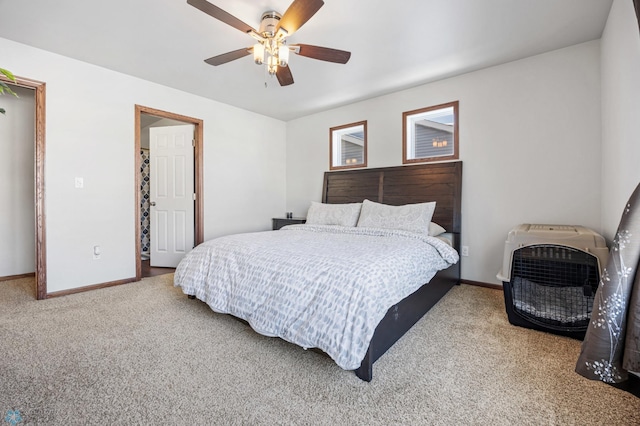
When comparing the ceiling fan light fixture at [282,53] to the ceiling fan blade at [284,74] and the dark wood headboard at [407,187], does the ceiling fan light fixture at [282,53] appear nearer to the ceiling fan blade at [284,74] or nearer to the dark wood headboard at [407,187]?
the ceiling fan blade at [284,74]

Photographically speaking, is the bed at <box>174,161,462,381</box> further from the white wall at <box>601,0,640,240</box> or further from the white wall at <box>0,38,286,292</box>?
the white wall at <box>0,38,286,292</box>

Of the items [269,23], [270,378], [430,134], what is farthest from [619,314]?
[430,134]

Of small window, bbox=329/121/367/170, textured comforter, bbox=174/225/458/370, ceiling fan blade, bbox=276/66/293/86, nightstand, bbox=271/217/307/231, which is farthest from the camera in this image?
nightstand, bbox=271/217/307/231

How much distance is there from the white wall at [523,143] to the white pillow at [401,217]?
2.07 ft

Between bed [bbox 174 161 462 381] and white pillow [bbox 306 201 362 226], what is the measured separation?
1.38ft

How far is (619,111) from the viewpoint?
1994 mm

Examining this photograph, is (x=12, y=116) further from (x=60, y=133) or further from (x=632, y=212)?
(x=632, y=212)

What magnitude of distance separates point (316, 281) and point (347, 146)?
3263mm

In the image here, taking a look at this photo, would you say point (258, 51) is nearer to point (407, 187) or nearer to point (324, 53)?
point (324, 53)

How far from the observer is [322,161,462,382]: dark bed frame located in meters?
1.74

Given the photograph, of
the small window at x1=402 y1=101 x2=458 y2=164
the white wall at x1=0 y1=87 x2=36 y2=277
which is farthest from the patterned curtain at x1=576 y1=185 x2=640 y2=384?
the white wall at x1=0 y1=87 x2=36 y2=277

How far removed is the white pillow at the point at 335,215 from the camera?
141 inches

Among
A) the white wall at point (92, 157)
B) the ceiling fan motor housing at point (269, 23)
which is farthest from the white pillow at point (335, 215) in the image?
the ceiling fan motor housing at point (269, 23)

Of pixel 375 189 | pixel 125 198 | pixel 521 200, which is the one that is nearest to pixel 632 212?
pixel 521 200
